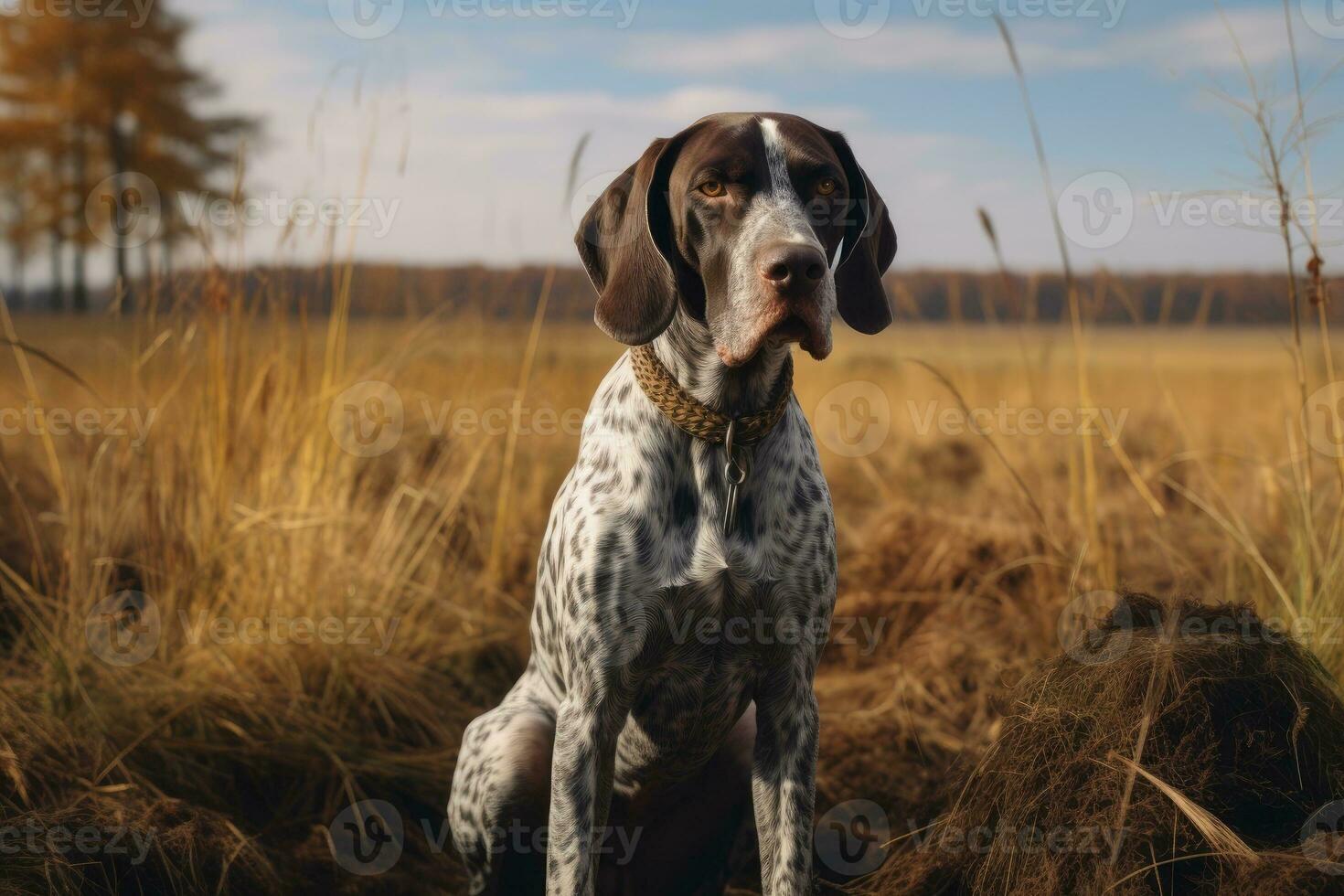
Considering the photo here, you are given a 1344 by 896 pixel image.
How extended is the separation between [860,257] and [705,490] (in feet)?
2.31

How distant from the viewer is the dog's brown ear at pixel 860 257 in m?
2.58

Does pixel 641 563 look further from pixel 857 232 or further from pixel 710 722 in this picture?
pixel 857 232

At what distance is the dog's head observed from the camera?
7.32 ft

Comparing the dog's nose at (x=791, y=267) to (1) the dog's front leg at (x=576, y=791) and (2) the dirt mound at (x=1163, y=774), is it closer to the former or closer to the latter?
(1) the dog's front leg at (x=576, y=791)

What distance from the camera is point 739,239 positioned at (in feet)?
7.55

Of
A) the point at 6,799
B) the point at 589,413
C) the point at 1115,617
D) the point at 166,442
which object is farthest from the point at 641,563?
the point at 166,442

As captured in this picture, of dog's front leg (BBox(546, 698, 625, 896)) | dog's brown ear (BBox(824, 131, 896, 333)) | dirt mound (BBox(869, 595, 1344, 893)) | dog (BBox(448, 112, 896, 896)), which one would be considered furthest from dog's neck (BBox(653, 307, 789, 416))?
dirt mound (BBox(869, 595, 1344, 893))

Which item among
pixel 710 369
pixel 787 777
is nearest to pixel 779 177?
pixel 710 369

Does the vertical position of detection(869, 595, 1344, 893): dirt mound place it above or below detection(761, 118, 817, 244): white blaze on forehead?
below

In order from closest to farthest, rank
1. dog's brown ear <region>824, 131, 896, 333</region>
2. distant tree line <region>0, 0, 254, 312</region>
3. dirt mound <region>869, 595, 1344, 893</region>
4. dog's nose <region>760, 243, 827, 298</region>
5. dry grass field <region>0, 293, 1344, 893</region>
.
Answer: dog's nose <region>760, 243, 827, 298</region>
dirt mound <region>869, 595, 1344, 893</region>
dog's brown ear <region>824, 131, 896, 333</region>
dry grass field <region>0, 293, 1344, 893</region>
distant tree line <region>0, 0, 254, 312</region>

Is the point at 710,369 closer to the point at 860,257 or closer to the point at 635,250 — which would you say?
the point at 635,250

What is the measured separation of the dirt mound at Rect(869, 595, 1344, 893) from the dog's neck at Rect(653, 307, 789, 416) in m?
1.06

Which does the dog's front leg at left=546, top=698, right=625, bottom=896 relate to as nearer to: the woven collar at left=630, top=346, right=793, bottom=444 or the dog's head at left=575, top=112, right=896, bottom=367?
the woven collar at left=630, top=346, right=793, bottom=444

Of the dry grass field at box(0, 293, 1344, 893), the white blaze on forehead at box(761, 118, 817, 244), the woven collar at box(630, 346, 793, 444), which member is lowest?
the dry grass field at box(0, 293, 1344, 893)
